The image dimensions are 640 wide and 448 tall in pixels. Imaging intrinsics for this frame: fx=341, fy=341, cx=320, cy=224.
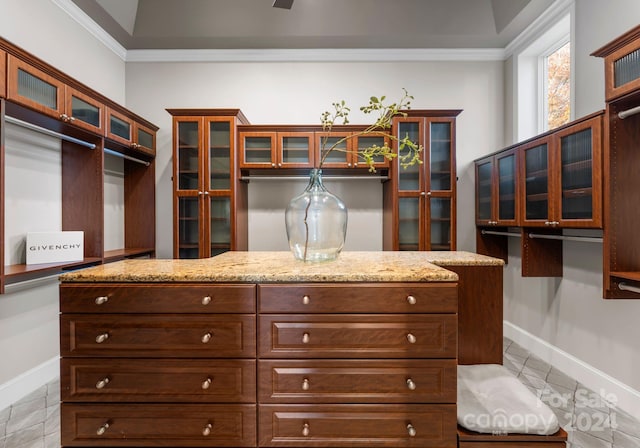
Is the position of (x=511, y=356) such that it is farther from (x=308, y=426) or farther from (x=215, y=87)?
(x=215, y=87)

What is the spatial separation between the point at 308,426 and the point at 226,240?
7.69ft

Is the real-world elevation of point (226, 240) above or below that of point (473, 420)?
above

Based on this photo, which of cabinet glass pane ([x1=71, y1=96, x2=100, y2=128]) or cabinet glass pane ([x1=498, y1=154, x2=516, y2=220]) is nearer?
cabinet glass pane ([x1=71, y1=96, x2=100, y2=128])

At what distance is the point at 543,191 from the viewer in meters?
2.62

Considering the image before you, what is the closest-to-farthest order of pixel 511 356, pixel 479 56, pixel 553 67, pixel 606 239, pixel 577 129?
1. pixel 606 239
2. pixel 577 129
3. pixel 511 356
4. pixel 553 67
5. pixel 479 56

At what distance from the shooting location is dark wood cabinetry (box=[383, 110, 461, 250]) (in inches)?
137

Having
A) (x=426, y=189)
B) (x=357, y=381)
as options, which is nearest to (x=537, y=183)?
(x=426, y=189)

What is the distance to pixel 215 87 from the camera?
3936 mm

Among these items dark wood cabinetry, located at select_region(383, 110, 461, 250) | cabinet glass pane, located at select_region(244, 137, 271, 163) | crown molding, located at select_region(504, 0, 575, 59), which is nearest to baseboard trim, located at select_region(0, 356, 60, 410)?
cabinet glass pane, located at select_region(244, 137, 271, 163)

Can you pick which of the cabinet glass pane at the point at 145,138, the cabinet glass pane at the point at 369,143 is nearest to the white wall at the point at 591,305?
the cabinet glass pane at the point at 369,143

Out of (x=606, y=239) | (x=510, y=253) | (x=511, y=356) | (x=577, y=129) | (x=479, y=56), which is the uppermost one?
(x=479, y=56)

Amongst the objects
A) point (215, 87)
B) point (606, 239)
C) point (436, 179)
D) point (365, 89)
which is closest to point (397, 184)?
point (436, 179)

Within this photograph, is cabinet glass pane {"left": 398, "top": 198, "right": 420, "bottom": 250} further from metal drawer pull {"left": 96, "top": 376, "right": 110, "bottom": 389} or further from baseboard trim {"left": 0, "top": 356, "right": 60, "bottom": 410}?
baseboard trim {"left": 0, "top": 356, "right": 60, "bottom": 410}

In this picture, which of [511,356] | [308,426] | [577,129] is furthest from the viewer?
[511,356]
